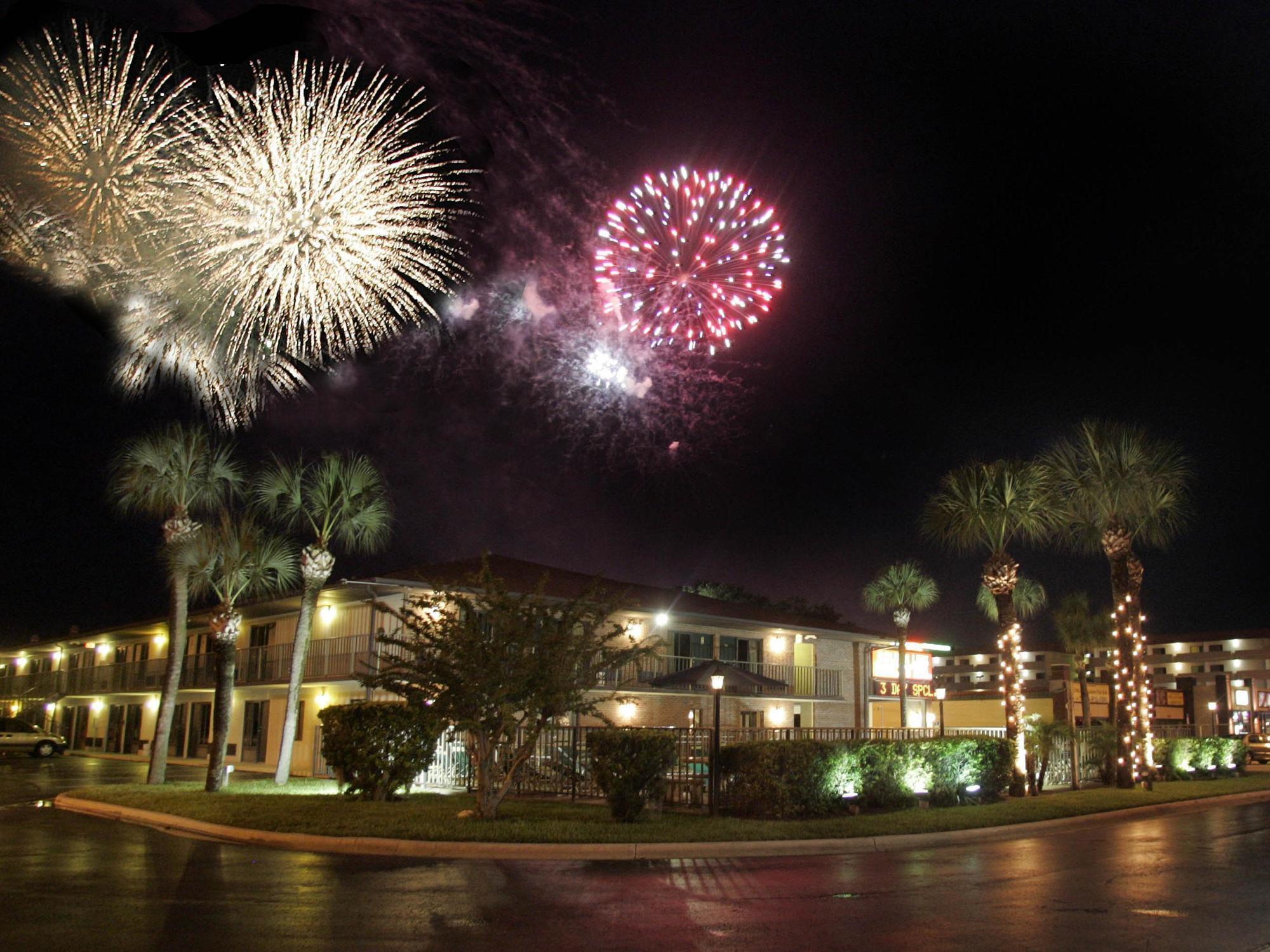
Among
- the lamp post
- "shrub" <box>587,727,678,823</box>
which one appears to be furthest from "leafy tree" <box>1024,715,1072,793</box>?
"shrub" <box>587,727,678,823</box>

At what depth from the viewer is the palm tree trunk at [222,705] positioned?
21812mm

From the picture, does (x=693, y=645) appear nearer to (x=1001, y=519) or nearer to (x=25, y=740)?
(x=1001, y=519)

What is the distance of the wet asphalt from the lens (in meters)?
8.48

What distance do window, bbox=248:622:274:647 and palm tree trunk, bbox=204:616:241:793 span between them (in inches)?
488

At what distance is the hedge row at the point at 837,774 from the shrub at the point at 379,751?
18.5ft

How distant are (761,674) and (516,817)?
21735 mm

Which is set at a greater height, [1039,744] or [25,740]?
[1039,744]

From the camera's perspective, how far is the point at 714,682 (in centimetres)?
1944

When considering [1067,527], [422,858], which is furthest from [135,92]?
[1067,527]

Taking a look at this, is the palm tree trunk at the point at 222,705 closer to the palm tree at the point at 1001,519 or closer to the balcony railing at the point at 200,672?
the balcony railing at the point at 200,672

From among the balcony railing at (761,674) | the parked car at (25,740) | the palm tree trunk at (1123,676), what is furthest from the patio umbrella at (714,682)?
the parked car at (25,740)

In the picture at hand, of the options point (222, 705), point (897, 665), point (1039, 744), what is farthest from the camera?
point (897, 665)

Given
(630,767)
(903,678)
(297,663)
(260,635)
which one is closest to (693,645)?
(903,678)

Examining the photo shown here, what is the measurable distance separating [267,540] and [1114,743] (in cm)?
2187
